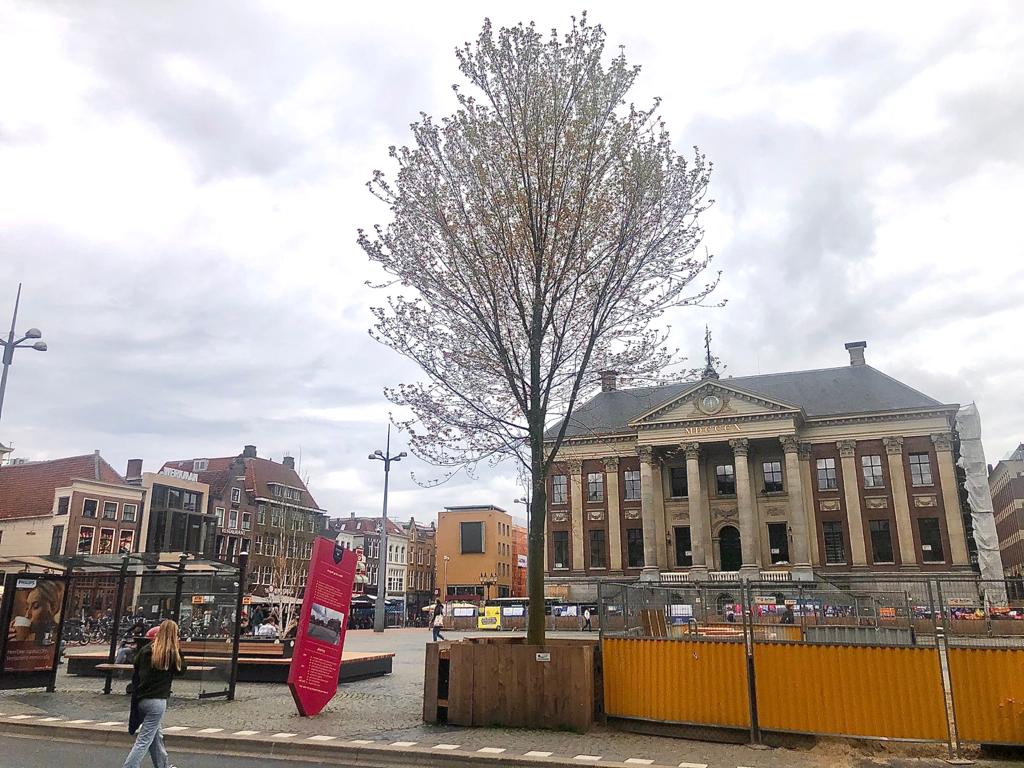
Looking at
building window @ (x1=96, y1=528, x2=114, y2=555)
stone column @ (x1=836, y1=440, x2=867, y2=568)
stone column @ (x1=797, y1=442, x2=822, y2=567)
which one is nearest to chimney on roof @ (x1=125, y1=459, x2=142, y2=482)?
building window @ (x1=96, y1=528, x2=114, y2=555)

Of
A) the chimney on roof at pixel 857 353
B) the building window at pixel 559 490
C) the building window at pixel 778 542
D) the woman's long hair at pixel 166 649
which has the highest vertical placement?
the chimney on roof at pixel 857 353

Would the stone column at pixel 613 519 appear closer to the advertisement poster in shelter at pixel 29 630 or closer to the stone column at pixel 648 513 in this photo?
the stone column at pixel 648 513

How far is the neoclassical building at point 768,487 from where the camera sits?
5475 centimetres

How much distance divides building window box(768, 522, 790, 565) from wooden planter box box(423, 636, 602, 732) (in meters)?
49.8

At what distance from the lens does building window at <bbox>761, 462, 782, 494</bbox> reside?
59.0 meters

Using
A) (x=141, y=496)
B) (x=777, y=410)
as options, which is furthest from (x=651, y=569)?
(x=141, y=496)

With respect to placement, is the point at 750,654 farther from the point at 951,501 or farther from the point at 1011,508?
the point at 1011,508

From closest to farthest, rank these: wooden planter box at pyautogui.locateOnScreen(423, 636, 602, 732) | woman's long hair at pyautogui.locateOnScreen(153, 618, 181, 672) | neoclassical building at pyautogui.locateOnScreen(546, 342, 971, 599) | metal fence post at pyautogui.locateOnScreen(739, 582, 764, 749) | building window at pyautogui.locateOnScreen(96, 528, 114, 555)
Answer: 1. woman's long hair at pyautogui.locateOnScreen(153, 618, 181, 672)
2. metal fence post at pyautogui.locateOnScreen(739, 582, 764, 749)
3. wooden planter box at pyautogui.locateOnScreen(423, 636, 602, 732)
4. neoclassical building at pyautogui.locateOnScreen(546, 342, 971, 599)
5. building window at pyautogui.locateOnScreen(96, 528, 114, 555)

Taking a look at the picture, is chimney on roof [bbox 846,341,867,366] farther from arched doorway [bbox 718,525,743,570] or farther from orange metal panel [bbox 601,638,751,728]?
orange metal panel [bbox 601,638,751,728]

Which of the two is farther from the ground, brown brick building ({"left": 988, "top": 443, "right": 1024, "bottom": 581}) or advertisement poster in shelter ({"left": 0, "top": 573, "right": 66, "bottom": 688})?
brown brick building ({"left": 988, "top": 443, "right": 1024, "bottom": 581})

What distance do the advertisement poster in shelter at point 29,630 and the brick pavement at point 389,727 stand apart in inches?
15.8

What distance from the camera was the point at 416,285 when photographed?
14234 mm

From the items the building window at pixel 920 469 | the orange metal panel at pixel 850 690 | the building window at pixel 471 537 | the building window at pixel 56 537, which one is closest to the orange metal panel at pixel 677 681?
the orange metal panel at pixel 850 690

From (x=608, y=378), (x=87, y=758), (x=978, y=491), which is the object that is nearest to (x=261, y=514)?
(x=978, y=491)
